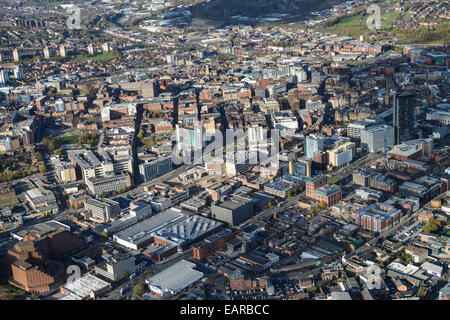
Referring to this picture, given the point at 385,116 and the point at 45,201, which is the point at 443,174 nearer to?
the point at 385,116

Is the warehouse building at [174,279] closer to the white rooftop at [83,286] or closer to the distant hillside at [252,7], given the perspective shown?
the white rooftop at [83,286]

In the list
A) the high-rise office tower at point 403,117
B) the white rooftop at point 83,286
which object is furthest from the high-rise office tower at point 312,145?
the white rooftop at point 83,286

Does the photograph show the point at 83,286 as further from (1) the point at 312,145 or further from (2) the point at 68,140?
(2) the point at 68,140

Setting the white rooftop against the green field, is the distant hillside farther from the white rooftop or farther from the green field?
the white rooftop

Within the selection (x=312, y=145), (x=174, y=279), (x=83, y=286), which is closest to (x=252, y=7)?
(x=312, y=145)

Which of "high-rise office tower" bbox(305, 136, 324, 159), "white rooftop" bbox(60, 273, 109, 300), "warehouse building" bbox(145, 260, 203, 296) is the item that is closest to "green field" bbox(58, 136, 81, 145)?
"high-rise office tower" bbox(305, 136, 324, 159)
